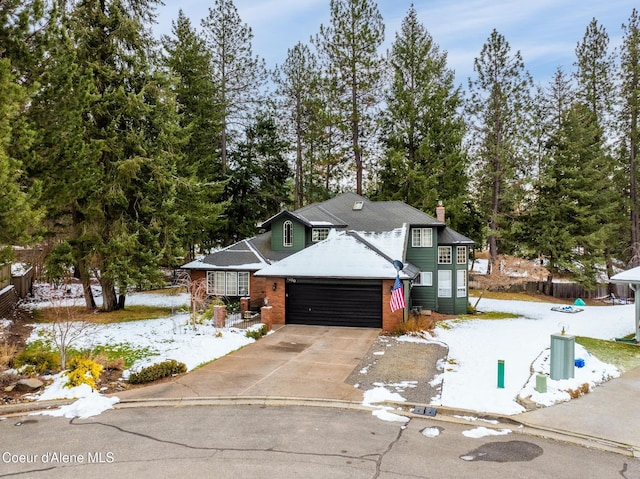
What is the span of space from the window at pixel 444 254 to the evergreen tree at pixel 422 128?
857 centimetres

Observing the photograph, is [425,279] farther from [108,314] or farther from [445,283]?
[108,314]

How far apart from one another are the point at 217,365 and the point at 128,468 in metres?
Answer: 6.47

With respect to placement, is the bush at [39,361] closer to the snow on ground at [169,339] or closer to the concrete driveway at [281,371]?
the snow on ground at [169,339]

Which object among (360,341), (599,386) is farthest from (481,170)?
(599,386)

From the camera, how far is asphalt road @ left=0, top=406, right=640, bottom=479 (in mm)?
7410

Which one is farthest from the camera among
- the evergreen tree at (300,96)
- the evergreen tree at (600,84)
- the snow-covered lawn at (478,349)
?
the evergreen tree at (300,96)

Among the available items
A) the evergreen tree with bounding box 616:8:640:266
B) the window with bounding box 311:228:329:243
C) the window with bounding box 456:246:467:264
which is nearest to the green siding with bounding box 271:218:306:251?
the window with bounding box 311:228:329:243

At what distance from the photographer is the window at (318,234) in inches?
997

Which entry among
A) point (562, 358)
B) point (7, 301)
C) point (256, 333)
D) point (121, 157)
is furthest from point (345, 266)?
point (7, 301)

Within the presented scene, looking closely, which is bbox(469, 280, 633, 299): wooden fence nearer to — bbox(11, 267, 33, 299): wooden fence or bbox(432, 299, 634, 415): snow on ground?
bbox(432, 299, 634, 415): snow on ground

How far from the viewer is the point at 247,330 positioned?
17.9m

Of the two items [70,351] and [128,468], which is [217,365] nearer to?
[70,351]

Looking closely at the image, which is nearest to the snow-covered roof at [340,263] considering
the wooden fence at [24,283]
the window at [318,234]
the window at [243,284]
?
the window at [318,234]

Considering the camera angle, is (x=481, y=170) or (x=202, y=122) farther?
(x=481, y=170)
